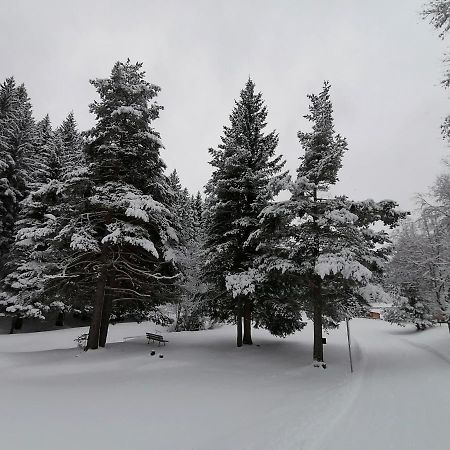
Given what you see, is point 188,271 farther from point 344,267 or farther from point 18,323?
point 18,323

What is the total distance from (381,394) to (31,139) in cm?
3514

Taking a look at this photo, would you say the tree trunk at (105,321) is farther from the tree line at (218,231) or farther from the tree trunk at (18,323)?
the tree trunk at (18,323)

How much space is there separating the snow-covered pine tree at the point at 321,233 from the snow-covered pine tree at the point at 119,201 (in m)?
4.87

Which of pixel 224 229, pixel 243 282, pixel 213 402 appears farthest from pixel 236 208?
pixel 213 402

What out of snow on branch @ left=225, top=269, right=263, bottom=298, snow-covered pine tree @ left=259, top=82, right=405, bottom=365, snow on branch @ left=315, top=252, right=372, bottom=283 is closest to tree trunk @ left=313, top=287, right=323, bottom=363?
snow-covered pine tree @ left=259, top=82, right=405, bottom=365

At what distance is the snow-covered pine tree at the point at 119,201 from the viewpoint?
1437cm

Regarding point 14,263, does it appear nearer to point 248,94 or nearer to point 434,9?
point 248,94

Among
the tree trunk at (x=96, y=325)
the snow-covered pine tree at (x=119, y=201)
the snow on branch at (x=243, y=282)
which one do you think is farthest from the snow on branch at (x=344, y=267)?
the tree trunk at (x=96, y=325)

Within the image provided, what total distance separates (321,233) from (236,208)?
17.8ft

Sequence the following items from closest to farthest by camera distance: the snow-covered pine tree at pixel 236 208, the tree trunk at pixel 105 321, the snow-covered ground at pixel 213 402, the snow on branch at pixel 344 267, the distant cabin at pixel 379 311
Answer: the snow-covered ground at pixel 213 402, the snow on branch at pixel 344 267, the tree trunk at pixel 105 321, the snow-covered pine tree at pixel 236 208, the distant cabin at pixel 379 311

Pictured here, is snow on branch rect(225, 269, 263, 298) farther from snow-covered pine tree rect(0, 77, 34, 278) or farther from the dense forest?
snow-covered pine tree rect(0, 77, 34, 278)

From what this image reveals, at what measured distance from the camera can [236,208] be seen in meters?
18.4

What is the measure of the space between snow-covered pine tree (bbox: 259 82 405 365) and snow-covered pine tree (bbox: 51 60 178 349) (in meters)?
4.87

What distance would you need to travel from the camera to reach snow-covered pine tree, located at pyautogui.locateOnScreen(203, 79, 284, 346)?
1706 centimetres
